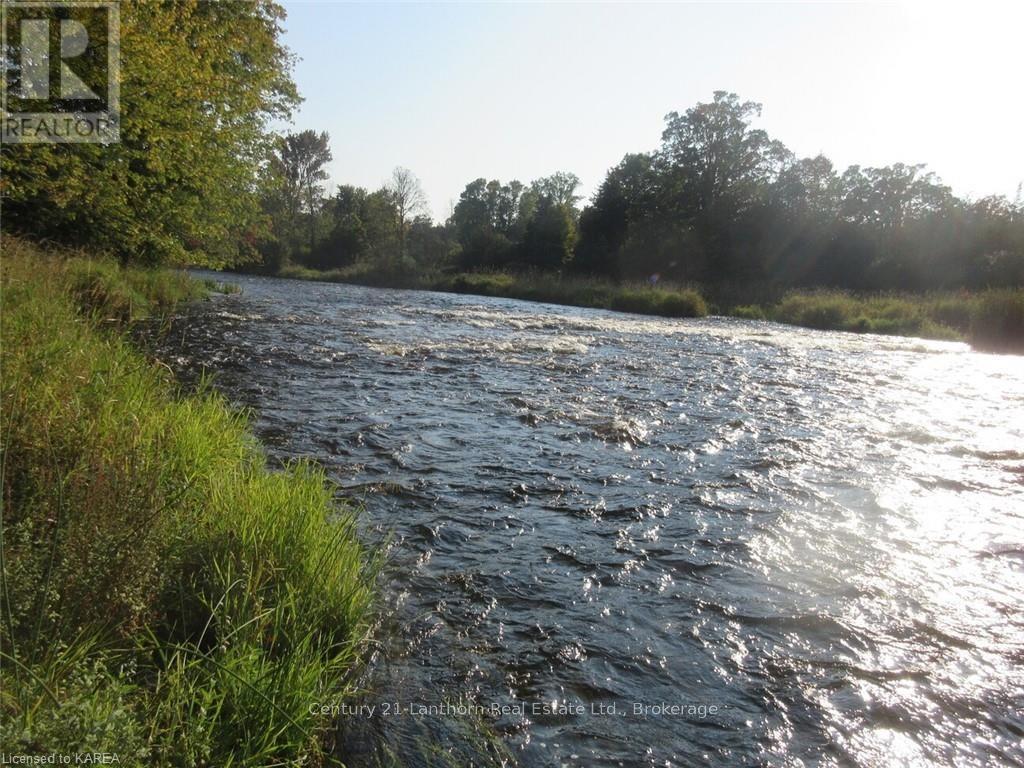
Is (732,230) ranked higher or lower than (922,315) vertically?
higher

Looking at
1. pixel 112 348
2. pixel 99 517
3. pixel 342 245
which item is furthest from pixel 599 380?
pixel 342 245

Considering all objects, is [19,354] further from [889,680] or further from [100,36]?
[100,36]

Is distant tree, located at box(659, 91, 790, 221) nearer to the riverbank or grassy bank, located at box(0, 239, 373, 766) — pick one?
the riverbank

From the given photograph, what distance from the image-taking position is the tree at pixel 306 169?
76312mm

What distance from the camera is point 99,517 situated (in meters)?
2.69

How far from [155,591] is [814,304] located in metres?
29.9

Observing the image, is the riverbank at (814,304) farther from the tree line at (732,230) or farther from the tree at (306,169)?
the tree at (306,169)

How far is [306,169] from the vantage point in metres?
78.8

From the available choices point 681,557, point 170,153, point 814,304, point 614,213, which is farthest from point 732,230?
point 681,557

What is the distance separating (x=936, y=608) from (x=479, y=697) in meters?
2.79
